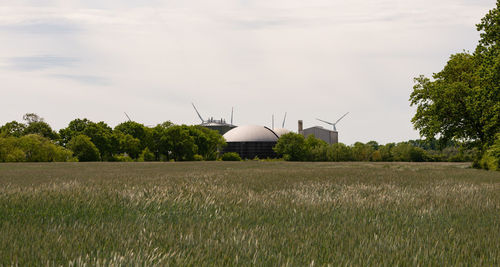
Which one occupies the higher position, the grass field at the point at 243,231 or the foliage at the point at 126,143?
the foliage at the point at 126,143

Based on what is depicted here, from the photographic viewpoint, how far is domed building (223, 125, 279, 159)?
158 m

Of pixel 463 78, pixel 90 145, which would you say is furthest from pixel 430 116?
pixel 90 145

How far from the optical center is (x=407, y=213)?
670cm

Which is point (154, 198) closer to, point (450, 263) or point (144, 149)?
point (450, 263)

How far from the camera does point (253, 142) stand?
15838 cm

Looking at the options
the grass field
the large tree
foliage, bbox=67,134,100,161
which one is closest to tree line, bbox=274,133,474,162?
foliage, bbox=67,134,100,161

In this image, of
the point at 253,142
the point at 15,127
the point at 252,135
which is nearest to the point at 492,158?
the point at 15,127

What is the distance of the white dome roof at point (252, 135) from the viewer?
15962 centimetres

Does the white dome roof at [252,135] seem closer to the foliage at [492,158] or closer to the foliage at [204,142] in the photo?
the foliage at [204,142]

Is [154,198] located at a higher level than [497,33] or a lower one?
lower

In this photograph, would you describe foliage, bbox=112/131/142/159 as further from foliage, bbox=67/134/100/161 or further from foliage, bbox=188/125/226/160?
foliage, bbox=188/125/226/160

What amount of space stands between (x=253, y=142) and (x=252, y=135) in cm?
379

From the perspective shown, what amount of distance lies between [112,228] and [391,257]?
3326 millimetres

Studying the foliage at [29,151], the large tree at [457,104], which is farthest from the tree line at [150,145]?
the large tree at [457,104]
